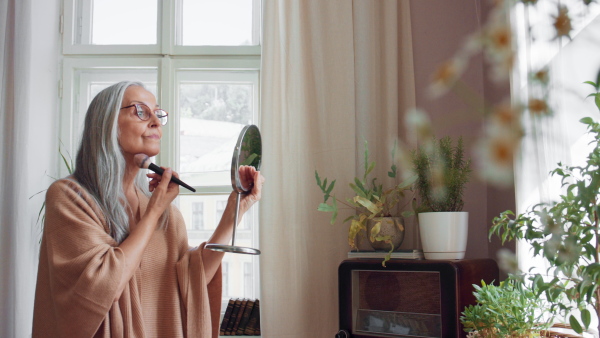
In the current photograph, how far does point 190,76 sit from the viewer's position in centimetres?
273

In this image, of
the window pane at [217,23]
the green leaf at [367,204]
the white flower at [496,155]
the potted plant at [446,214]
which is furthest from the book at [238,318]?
the white flower at [496,155]

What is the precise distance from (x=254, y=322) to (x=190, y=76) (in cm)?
119

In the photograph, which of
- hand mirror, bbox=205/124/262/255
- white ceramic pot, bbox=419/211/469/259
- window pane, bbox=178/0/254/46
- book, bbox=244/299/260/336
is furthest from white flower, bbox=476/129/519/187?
window pane, bbox=178/0/254/46

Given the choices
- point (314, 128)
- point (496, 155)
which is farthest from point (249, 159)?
point (496, 155)

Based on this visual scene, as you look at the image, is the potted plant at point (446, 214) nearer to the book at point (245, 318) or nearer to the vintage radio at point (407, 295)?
the vintage radio at point (407, 295)

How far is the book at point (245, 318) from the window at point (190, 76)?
11cm

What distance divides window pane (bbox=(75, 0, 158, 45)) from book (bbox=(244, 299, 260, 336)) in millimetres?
1349

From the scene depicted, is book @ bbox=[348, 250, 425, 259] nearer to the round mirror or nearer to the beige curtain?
the beige curtain

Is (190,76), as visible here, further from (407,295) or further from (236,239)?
(407,295)

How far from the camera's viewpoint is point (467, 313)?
1405 mm

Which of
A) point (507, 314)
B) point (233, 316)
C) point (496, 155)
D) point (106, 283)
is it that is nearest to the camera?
point (496, 155)

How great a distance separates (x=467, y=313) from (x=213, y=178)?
1.54m

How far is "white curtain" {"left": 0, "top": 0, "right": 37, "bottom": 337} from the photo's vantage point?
2318 mm

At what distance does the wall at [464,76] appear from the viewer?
2331mm
